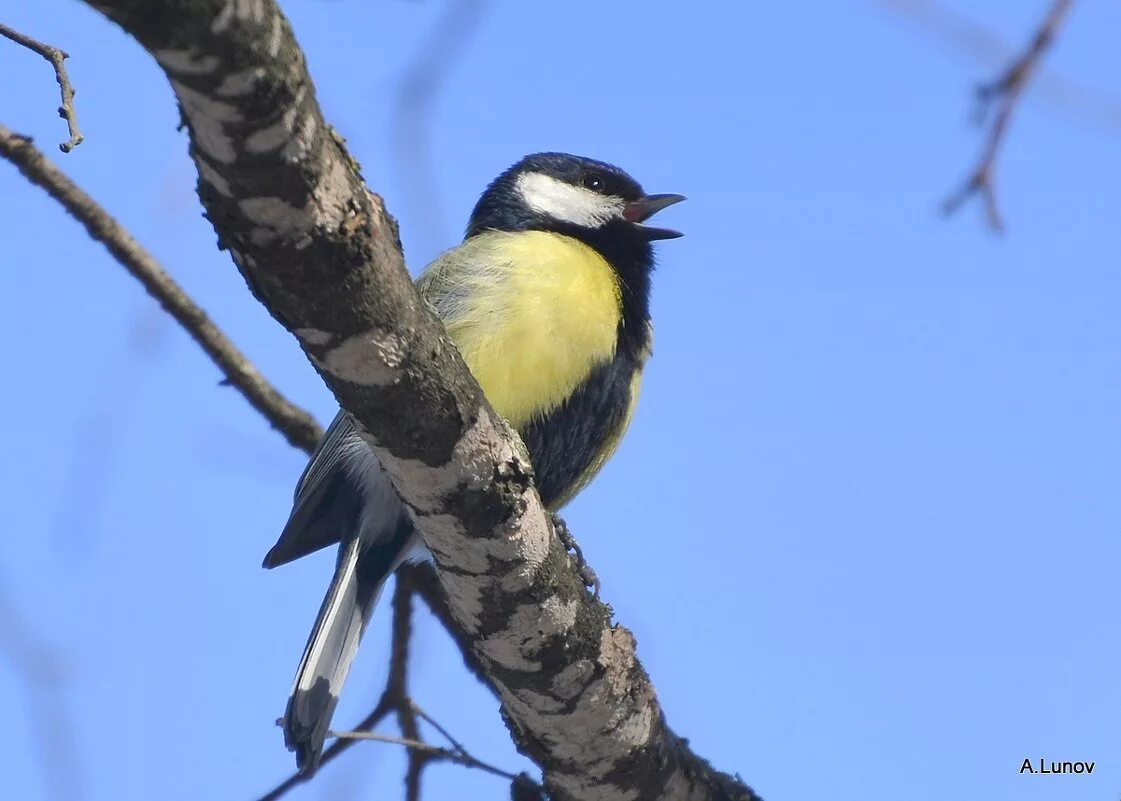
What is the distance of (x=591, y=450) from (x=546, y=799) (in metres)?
1.11

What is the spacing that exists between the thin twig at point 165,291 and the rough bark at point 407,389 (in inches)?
67.7

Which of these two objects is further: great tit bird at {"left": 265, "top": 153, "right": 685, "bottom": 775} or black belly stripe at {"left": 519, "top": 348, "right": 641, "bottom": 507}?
black belly stripe at {"left": 519, "top": 348, "right": 641, "bottom": 507}

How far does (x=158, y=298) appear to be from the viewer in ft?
12.9

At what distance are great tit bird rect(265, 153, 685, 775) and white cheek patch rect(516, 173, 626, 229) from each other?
0.25m

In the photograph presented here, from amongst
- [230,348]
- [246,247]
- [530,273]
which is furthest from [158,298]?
[246,247]

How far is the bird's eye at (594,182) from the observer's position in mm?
4457

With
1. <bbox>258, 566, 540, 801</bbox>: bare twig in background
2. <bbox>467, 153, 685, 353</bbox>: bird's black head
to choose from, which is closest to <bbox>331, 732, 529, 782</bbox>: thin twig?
<bbox>258, 566, 540, 801</bbox>: bare twig in background

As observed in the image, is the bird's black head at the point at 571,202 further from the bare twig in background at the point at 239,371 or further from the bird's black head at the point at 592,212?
the bare twig in background at the point at 239,371

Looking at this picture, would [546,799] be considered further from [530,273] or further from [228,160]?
[228,160]

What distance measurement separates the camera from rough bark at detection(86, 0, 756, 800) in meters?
1.55

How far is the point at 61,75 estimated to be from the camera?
2.14 m

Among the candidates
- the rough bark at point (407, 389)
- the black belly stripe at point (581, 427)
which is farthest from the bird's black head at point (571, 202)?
the rough bark at point (407, 389)

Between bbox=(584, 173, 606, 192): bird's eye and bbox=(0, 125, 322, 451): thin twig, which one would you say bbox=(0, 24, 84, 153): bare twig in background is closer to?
bbox=(0, 125, 322, 451): thin twig

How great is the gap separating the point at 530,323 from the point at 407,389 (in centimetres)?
137
